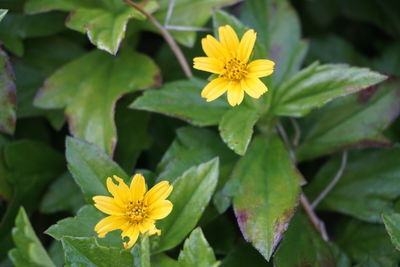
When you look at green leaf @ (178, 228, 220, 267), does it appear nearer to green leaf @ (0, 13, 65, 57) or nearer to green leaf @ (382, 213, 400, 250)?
green leaf @ (382, 213, 400, 250)

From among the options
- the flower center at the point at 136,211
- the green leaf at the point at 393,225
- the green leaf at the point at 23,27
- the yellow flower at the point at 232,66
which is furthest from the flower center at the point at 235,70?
the green leaf at the point at 23,27

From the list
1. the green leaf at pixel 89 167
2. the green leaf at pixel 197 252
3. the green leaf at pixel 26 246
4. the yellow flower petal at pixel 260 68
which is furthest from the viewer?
the green leaf at pixel 89 167

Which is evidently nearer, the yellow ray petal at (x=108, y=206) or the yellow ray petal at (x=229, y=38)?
the yellow ray petal at (x=108, y=206)

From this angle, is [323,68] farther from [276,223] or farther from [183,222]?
[183,222]

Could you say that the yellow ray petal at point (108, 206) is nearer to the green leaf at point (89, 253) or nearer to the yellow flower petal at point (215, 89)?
the green leaf at point (89, 253)

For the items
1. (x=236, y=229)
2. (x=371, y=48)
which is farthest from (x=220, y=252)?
(x=371, y=48)

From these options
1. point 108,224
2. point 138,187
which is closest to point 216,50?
point 138,187

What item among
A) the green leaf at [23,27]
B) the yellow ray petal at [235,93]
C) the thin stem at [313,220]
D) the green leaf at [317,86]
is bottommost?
the thin stem at [313,220]
